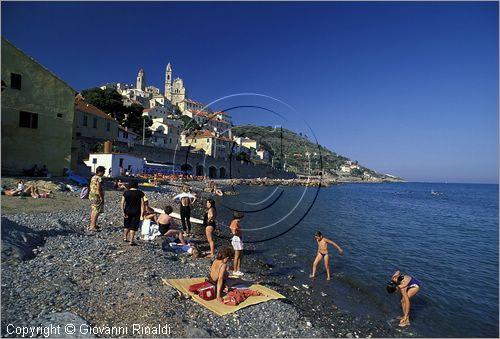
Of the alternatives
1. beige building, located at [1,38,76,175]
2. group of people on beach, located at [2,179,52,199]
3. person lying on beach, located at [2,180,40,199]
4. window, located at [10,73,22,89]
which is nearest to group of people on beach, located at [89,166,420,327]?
group of people on beach, located at [2,179,52,199]

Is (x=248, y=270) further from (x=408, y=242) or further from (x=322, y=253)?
(x=408, y=242)

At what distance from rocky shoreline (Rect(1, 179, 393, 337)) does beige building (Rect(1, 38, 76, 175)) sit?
1465 cm

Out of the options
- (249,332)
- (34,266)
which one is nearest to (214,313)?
(249,332)

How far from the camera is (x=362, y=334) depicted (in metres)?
7.87

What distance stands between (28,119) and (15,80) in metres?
2.73

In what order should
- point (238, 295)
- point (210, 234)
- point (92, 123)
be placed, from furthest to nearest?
point (92, 123), point (210, 234), point (238, 295)

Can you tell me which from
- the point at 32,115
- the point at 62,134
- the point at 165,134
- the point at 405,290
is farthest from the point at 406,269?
the point at 165,134

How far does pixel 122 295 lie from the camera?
22.5 ft

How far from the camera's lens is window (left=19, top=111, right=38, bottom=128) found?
2236cm

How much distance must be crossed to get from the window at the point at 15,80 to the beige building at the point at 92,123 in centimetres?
2031

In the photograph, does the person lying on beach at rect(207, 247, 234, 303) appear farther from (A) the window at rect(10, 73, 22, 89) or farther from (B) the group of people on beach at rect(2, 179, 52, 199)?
(A) the window at rect(10, 73, 22, 89)

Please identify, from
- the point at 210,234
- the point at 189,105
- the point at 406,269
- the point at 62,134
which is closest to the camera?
the point at 210,234

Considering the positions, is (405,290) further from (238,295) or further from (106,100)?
(106,100)

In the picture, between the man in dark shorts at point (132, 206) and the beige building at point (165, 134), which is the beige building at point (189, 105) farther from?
the man in dark shorts at point (132, 206)
